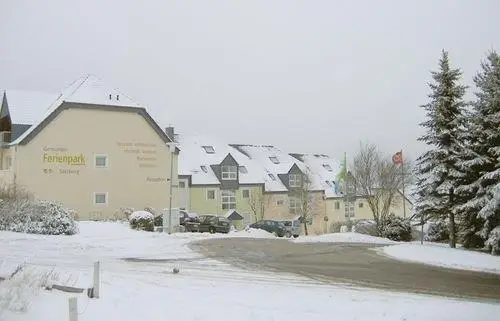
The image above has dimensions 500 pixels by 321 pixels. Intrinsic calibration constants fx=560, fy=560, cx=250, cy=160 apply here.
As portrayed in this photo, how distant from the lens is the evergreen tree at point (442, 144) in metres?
26.4

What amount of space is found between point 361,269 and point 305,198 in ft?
134

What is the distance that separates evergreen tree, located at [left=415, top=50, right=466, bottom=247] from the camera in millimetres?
26438

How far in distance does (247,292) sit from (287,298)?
3.30 ft

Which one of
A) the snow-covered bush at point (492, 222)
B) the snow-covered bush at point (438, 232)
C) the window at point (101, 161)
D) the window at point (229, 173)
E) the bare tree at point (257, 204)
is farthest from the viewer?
the bare tree at point (257, 204)

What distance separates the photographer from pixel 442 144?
1062 inches

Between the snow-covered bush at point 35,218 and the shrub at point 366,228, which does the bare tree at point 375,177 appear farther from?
the snow-covered bush at point 35,218

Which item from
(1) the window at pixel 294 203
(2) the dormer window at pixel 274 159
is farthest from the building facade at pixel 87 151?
(2) the dormer window at pixel 274 159

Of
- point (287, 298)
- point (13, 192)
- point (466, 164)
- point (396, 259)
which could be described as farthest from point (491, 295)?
point (13, 192)

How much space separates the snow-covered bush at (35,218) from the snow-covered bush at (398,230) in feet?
72.2

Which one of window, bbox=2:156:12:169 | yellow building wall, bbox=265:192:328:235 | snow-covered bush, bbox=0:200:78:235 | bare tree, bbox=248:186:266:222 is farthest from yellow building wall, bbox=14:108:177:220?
yellow building wall, bbox=265:192:328:235

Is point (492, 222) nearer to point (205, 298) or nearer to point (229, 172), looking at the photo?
point (205, 298)

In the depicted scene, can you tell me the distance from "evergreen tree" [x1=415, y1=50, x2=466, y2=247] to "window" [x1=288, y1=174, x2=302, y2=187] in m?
37.9

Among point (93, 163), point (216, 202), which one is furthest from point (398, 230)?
point (216, 202)

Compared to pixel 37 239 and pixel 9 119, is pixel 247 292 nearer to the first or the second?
pixel 37 239
